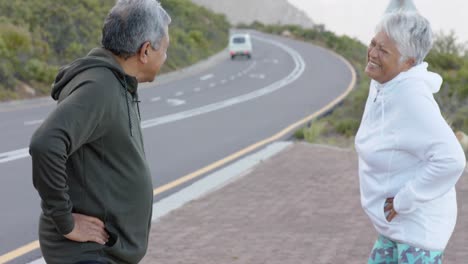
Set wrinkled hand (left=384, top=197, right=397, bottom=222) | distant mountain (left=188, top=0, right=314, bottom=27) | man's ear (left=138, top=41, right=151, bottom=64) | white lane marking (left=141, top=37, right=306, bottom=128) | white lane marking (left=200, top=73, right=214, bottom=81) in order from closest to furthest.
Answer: man's ear (left=138, top=41, right=151, bottom=64) < wrinkled hand (left=384, top=197, right=397, bottom=222) < white lane marking (left=141, top=37, right=306, bottom=128) < white lane marking (left=200, top=73, right=214, bottom=81) < distant mountain (left=188, top=0, right=314, bottom=27)

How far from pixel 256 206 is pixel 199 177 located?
2516 mm

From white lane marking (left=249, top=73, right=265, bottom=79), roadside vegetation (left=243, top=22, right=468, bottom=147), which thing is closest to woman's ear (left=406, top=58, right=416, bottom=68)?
roadside vegetation (left=243, top=22, right=468, bottom=147)

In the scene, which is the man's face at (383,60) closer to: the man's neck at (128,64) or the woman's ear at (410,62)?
the woman's ear at (410,62)

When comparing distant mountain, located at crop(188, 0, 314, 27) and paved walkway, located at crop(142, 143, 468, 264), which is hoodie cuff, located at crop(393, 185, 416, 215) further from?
distant mountain, located at crop(188, 0, 314, 27)

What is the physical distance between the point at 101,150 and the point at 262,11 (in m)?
166

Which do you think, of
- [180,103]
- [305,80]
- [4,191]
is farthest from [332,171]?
[305,80]

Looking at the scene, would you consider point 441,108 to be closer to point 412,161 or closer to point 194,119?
point 194,119

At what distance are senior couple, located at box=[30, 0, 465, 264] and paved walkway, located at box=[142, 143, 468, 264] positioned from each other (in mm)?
2661

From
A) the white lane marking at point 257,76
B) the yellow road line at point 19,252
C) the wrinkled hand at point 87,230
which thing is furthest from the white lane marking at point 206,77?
the wrinkled hand at point 87,230

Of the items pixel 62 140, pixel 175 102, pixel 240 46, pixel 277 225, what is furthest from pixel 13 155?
pixel 240 46

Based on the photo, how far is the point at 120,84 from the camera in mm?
2934

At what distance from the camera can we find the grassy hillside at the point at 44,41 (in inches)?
941

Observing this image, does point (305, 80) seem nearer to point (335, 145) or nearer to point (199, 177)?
point (335, 145)

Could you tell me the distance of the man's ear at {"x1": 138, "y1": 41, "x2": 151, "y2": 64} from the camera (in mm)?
2965
